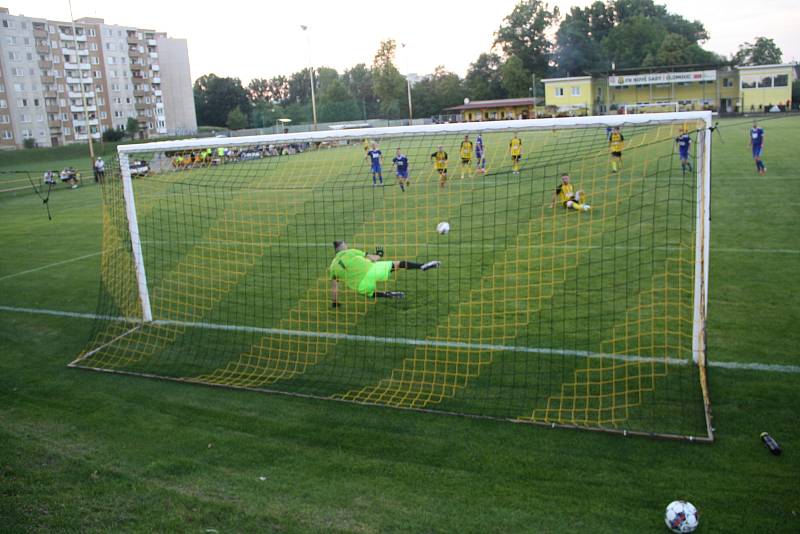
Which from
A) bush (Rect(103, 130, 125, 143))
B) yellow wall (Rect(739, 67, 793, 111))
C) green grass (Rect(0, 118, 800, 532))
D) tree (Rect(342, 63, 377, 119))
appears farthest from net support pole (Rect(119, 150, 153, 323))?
tree (Rect(342, 63, 377, 119))

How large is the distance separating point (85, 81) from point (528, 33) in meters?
59.6

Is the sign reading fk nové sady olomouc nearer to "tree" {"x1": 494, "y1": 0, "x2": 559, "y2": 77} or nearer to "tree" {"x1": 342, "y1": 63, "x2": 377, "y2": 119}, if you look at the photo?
"tree" {"x1": 494, "y1": 0, "x2": 559, "y2": 77}

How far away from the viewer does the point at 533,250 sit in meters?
12.9

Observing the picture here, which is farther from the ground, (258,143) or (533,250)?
(258,143)

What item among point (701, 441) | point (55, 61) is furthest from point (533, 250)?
point (55, 61)

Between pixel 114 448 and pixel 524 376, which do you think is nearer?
pixel 114 448

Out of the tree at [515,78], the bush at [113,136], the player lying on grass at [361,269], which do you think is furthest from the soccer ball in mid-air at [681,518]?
the tree at [515,78]

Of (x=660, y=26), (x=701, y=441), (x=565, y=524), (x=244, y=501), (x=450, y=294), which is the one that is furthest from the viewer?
(x=660, y=26)

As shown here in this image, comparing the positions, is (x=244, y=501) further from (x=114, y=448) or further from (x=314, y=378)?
(x=314, y=378)

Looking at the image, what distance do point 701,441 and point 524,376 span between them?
2012 millimetres

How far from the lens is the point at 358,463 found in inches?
216

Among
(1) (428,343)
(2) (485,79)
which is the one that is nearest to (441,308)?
(1) (428,343)

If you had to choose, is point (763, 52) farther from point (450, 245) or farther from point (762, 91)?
point (450, 245)

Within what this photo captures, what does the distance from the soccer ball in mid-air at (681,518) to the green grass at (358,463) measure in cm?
10
